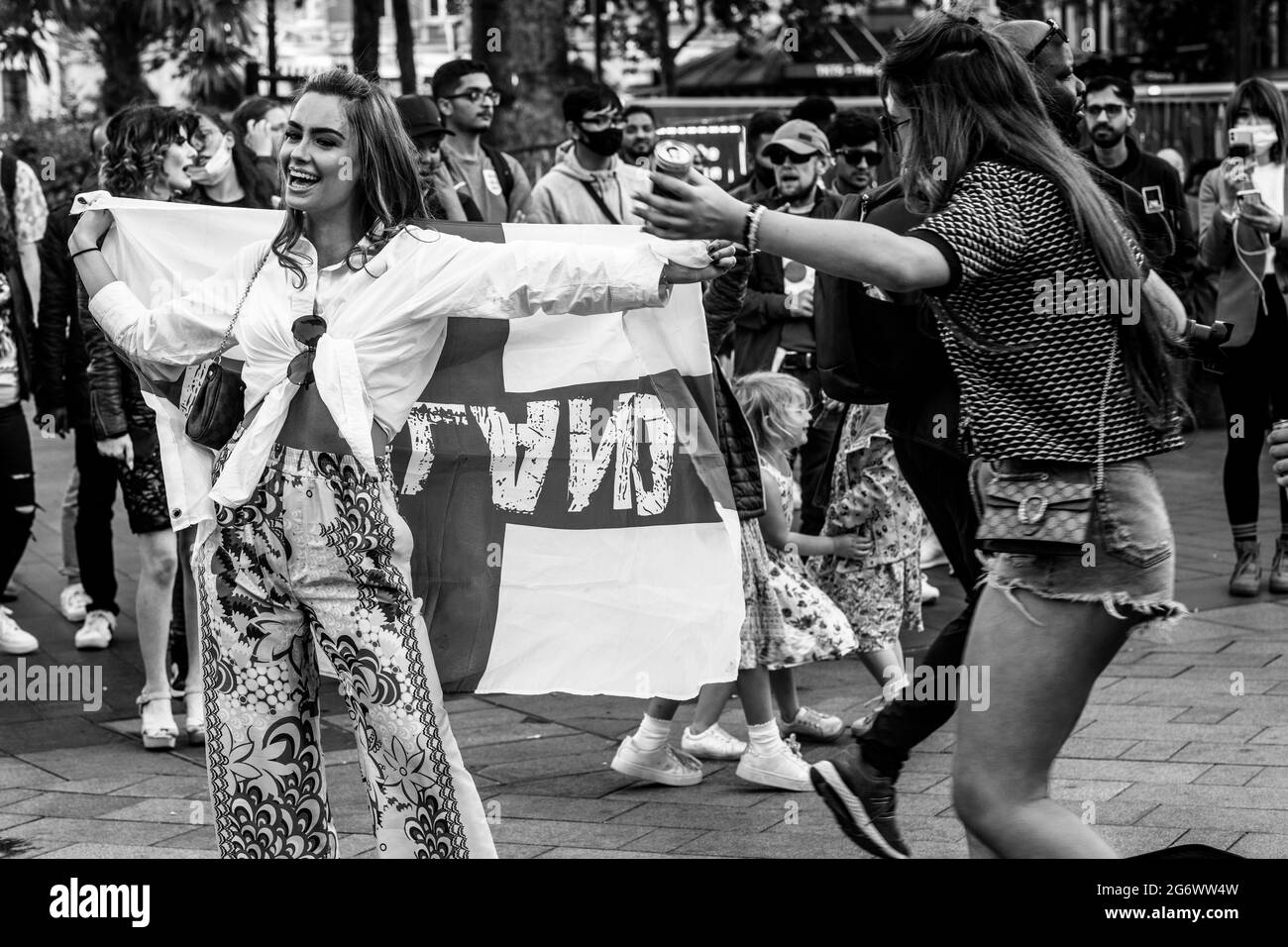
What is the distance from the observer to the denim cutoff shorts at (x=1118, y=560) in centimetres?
308

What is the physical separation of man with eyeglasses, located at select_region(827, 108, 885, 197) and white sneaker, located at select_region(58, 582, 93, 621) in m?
4.06

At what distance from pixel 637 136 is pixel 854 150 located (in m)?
1.65

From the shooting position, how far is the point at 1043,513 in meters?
3.09

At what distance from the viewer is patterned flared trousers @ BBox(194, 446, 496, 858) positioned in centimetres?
356

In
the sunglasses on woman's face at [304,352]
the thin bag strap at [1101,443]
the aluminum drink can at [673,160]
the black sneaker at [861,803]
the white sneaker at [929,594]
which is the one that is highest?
the aluminum drink can at [673,160]

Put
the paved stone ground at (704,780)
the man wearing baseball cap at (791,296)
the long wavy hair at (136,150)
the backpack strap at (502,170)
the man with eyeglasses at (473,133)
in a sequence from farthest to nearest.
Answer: the backpack strap at (502,170), the man with eyeglasses at (473,133), the man wearing baseball cap at (791,296), the long wavy hair at (136,150), the paved stone ground at (704,780)

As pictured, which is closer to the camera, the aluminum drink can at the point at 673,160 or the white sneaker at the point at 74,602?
the aluminum drink can at the point at 673,160

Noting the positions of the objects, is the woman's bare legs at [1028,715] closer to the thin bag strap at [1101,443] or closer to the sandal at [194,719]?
the thin bag strap at [1101,443]

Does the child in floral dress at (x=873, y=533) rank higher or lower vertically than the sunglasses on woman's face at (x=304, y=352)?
lower

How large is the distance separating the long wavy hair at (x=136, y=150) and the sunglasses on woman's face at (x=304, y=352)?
8.59 ft

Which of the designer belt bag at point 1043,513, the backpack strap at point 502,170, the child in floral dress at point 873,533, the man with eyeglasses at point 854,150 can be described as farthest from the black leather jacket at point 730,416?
the backpack strap at point 502,170
